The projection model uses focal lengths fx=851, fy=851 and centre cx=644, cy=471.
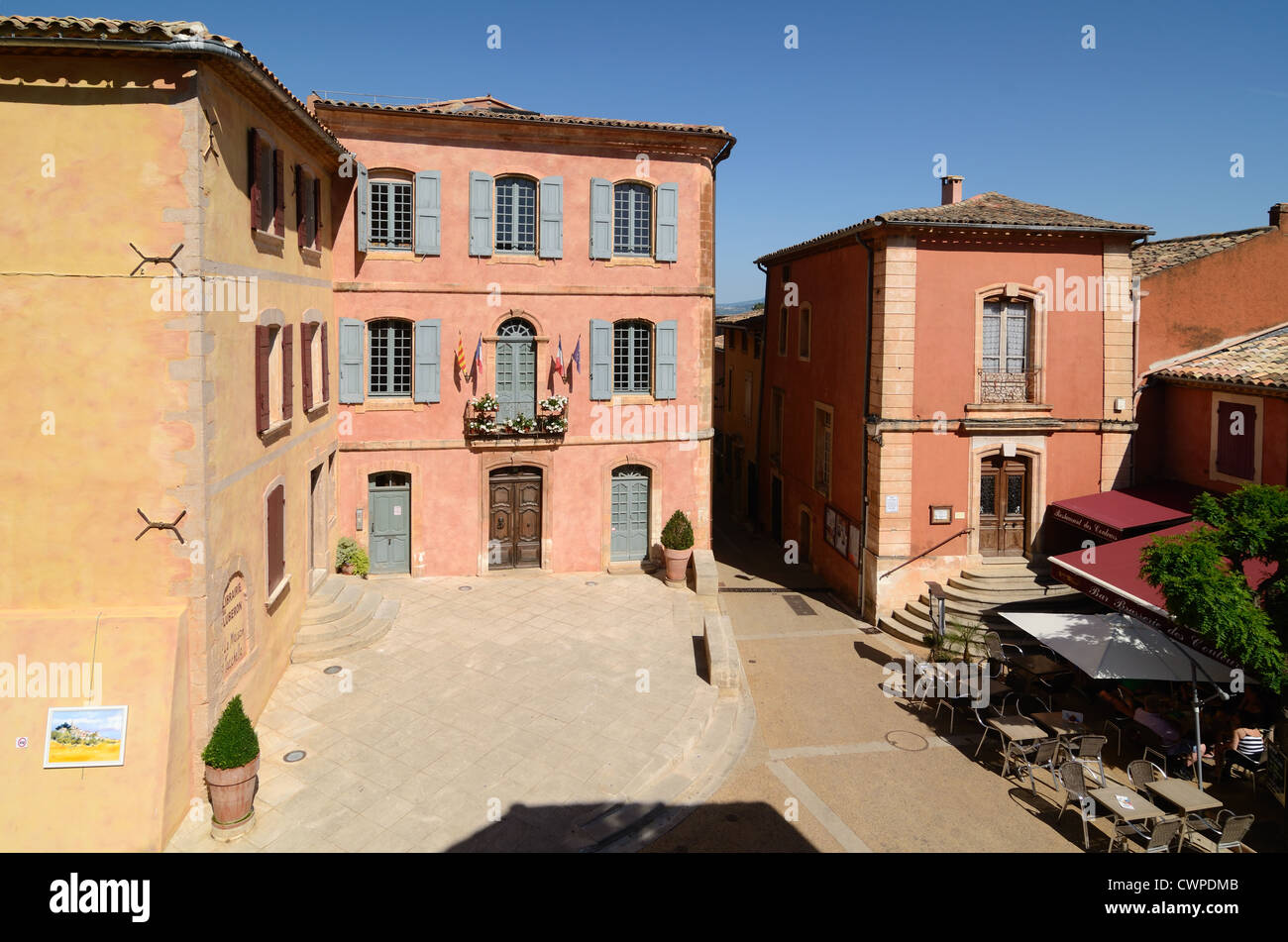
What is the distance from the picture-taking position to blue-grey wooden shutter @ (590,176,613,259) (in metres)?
19.8


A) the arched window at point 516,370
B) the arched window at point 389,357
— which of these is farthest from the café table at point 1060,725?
the arched window at point 389,357

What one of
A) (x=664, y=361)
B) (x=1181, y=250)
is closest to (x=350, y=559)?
(x=664, y=361)

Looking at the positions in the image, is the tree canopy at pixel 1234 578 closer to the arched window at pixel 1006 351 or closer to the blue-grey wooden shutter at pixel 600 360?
the arched window at pixel 1006 351

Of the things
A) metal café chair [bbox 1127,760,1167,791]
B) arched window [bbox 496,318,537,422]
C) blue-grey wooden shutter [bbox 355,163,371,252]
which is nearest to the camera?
metal café chair [bbox 1127,760,1167,791]

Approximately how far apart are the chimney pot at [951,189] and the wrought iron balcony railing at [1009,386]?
7.74m

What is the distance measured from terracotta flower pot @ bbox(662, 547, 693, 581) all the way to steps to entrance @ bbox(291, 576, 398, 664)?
6.31 meters

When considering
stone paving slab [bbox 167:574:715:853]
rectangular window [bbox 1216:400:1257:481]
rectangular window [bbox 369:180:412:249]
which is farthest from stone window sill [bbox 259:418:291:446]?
rectangular window [bbox 1216:400:1257:481]

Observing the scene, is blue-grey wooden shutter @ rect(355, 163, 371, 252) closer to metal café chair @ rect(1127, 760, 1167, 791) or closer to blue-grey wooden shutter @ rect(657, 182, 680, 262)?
blue-grey wooden shutter @ rect(657, 182, 680, 262)

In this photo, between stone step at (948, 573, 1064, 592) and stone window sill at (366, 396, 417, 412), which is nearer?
stone step at (948, 573, 1064, 592)

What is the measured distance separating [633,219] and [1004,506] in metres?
10.9

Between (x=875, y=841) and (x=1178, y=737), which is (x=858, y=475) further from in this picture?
(x=875, y=841)
